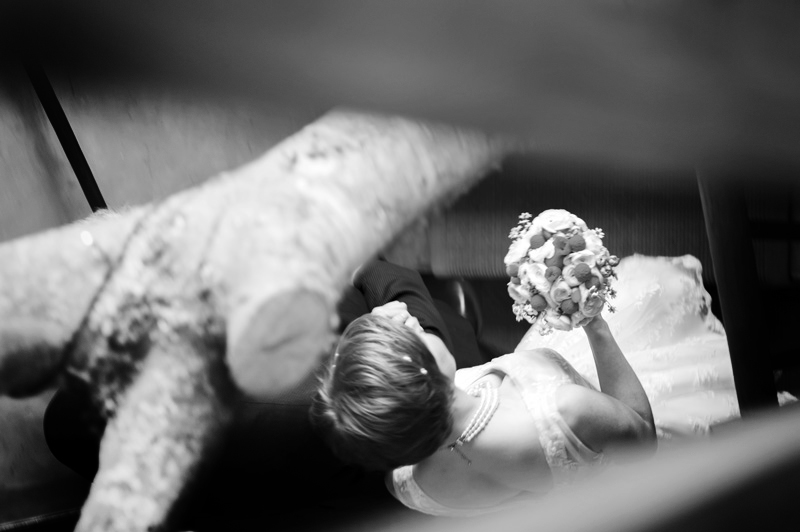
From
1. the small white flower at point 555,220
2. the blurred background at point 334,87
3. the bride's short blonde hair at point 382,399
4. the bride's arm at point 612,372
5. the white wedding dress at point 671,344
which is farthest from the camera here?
the white wedding dress at point 671,344

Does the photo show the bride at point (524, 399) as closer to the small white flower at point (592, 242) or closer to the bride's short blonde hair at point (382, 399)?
the bride's short blonde hair at point (382, 399)

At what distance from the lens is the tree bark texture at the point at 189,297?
25.1 inches

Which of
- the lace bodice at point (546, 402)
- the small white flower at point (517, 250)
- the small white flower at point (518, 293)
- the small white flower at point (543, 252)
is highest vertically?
the small white flower at point (517, 250)

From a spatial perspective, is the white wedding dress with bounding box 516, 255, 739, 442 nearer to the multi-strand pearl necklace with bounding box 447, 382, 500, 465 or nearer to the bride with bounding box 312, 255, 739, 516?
the bride with bounding box 312, 255, 739, 516

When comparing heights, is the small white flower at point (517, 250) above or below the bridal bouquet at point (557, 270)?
above

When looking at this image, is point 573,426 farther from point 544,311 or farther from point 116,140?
point 116,140

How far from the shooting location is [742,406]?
151 centimetres

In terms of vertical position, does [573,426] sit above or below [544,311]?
below

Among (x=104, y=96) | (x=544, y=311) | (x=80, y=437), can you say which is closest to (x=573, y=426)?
(x=544, y=311)

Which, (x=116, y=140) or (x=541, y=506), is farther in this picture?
(x=541, y=506)

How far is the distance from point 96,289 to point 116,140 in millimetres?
149

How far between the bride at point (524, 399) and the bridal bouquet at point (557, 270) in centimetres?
8

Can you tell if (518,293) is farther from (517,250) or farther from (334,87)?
(334,87)

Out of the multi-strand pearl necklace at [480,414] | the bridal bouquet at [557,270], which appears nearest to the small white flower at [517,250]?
the bridal bouquet at [557,270]
